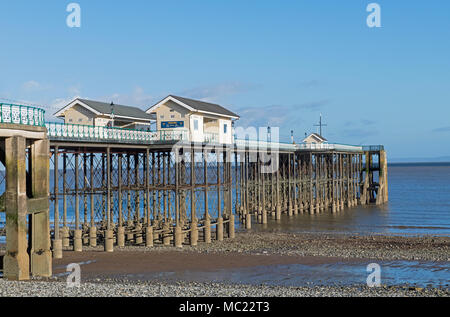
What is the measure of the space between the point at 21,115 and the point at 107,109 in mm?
13179

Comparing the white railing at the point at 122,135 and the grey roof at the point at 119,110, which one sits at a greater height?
the grey roof at the point at 119,110

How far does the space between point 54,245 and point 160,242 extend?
708 centimetres

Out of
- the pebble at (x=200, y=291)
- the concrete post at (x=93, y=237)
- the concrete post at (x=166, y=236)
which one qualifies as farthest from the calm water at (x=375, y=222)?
the pebble at (x=200, y=291)

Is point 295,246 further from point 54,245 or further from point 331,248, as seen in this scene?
point 54,245

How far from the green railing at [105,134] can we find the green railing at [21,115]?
4577 millimetres

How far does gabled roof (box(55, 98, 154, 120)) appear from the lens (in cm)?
3077

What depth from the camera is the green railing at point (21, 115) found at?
18.0m

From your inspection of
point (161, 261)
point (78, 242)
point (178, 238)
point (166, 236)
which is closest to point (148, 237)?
point (166, 236)

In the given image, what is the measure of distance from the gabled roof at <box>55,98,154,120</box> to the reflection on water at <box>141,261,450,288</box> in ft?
38.9

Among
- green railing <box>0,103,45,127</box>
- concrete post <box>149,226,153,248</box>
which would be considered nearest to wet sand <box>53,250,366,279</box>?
concrete post <box>149,226,153,248</box>

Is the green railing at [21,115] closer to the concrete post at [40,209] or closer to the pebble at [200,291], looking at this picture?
the concrete post at [40,209]

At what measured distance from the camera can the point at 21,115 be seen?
18.8 metres

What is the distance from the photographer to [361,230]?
4162cm
